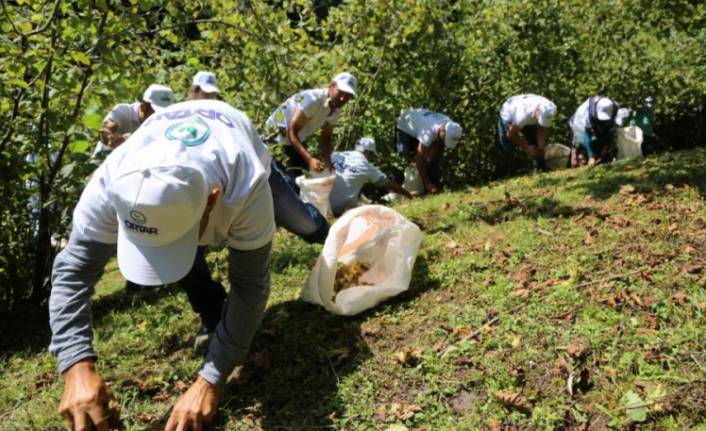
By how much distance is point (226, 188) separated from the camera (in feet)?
6.68

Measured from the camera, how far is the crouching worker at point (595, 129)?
7727 mm

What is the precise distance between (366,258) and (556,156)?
587 centimetres

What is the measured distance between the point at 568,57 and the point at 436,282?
20.6ft

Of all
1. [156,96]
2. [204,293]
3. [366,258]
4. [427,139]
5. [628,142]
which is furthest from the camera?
[628,142]

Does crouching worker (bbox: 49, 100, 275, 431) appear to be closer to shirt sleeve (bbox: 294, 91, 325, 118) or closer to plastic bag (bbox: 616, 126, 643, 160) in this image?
shirt sleeve (bbox: 294, 91, 325, 118)

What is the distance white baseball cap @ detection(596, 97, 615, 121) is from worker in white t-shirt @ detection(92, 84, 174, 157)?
18.4 feet

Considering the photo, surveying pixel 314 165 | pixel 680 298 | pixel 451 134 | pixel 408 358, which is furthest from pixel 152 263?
pixel 451 134

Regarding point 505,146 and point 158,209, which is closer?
point 158,209

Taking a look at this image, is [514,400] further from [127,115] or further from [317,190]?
[127,115]

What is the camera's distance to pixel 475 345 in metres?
2.72

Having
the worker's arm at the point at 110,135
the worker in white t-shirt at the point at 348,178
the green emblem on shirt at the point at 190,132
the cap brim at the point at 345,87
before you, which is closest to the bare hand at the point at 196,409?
the green emblem on shirt at the point at 190,132

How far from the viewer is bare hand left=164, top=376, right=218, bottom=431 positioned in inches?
86.2

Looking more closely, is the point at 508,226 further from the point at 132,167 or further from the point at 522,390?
the point at 132,167

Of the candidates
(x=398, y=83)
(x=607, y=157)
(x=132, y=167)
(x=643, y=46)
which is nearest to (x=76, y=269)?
(x=132, y=167)
